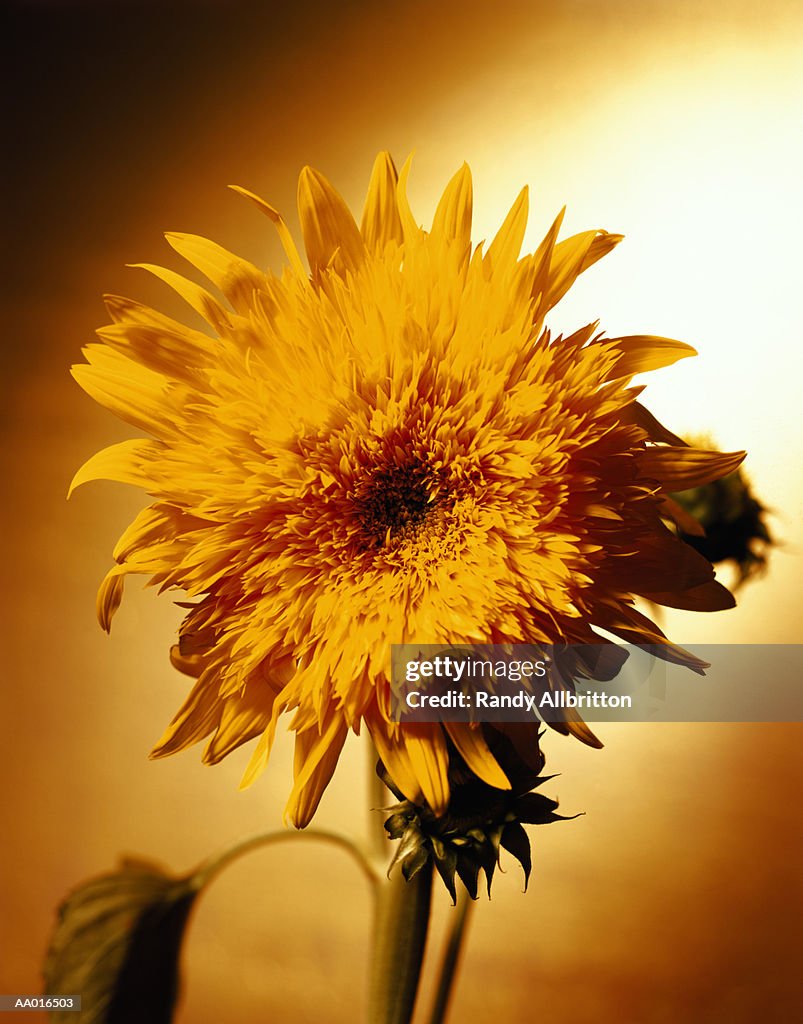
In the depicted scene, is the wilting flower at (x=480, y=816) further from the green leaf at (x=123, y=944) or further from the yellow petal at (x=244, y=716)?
the green leaf at (x=123, y=944)

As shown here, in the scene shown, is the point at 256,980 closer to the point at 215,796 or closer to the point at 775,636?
the point at 215,796

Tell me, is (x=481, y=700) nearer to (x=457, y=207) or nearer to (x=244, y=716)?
(x=244, y=716)

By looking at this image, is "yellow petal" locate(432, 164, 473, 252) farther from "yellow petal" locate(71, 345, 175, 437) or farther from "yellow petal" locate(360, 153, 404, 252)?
"yellow petal" locate(71, 345, 175, 437)

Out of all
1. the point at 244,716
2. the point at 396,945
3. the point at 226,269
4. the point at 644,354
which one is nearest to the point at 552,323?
the point at 644,354

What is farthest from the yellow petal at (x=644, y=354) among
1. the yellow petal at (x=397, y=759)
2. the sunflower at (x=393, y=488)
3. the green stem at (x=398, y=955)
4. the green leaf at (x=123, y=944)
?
the green leaf at (x=123, y=944)

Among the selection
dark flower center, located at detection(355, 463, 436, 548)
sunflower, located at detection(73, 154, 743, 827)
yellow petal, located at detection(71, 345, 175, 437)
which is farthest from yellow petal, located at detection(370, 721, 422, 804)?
yellow petal, located at detection(71, 345, 175, 437)
